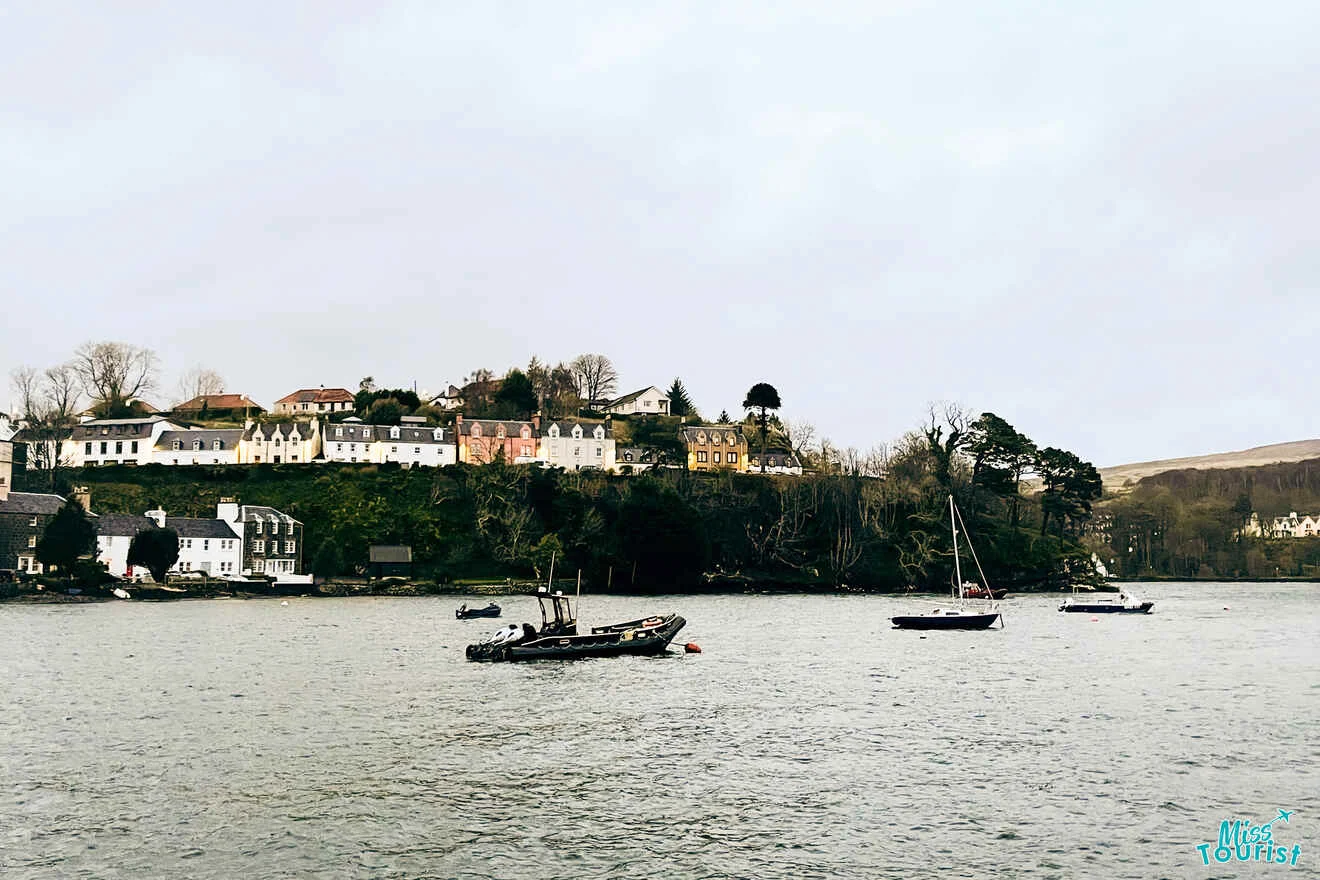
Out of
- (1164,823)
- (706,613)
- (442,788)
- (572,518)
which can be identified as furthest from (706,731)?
(572,518)

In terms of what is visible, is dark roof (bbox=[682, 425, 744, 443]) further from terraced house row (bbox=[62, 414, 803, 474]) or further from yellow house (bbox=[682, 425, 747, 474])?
terraced house row (bbox=[62, 414, 803, 474])

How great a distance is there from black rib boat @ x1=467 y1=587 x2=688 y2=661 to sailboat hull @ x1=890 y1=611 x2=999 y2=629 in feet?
88.0

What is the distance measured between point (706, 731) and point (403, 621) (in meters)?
55.9

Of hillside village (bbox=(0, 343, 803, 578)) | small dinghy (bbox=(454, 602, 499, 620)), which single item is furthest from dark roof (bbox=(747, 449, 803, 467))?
small dinghy (bbox=(454, 602, 499, 620))

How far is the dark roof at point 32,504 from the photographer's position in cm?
12212

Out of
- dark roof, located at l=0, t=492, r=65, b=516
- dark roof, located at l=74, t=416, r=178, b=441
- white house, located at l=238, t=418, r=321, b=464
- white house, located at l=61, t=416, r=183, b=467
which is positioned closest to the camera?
dark roof, located at l=0, t=492, r=65, b=516

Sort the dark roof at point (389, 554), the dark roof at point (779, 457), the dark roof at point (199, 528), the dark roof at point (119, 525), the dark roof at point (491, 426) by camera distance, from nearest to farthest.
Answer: the dark roof at point (119, 525) < the dark roof at point (199, 528) < the dark roof at point (389, 554) < the dark roof at point (491, 426) < the dark roof at point (779, 457)

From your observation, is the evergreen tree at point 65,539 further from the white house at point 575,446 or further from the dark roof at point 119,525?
the white house at point 575,446

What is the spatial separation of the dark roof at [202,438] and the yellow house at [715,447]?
70200 millimetres

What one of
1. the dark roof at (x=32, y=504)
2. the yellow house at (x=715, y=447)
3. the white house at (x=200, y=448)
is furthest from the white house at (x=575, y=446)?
the dark roof at (x=32, y=504)

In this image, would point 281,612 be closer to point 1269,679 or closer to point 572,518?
point 572,518

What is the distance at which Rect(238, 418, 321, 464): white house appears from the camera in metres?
162

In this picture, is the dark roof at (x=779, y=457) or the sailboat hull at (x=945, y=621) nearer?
the sailboat hull at (x=945, y=621)

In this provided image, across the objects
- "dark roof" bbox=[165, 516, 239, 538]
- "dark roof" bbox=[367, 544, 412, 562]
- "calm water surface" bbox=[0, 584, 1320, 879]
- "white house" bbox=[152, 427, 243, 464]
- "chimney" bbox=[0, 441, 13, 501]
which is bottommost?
"calm water surface" bbox=[0, 584, 1320, 879]
